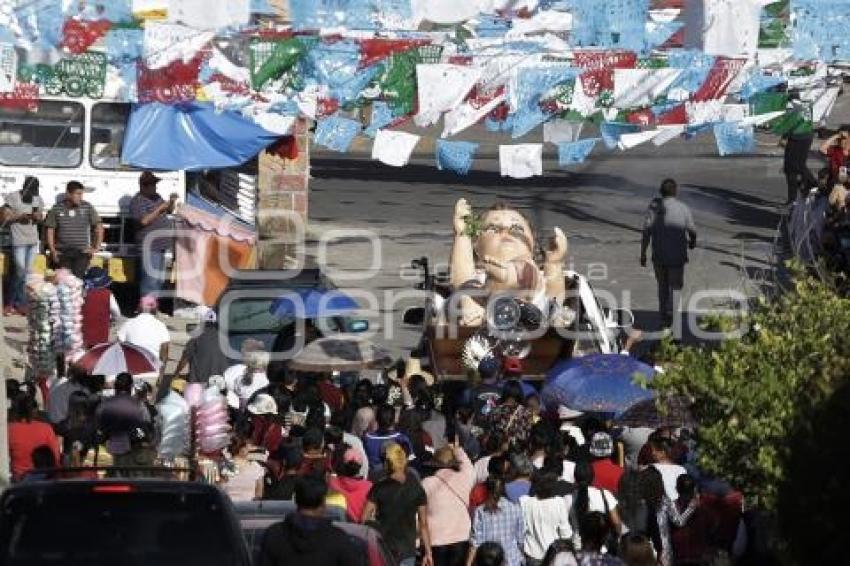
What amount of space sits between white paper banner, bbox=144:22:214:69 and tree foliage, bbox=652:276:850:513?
37.5ft

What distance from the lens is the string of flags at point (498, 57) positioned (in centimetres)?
2330

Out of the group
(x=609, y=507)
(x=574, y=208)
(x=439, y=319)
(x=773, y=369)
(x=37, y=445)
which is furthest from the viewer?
(x=574, y=208)

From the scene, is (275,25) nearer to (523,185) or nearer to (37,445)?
(37,445)

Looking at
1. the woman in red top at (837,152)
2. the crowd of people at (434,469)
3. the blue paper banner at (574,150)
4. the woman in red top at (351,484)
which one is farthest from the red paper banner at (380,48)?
the woman in red top at (351,484)

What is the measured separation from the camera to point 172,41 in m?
23.8

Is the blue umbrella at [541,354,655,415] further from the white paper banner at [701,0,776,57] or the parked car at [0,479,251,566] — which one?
the parked car at [0,479,251,566]

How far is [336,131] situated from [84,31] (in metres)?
2.72

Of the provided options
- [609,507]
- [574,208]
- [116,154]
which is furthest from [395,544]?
[574,208]

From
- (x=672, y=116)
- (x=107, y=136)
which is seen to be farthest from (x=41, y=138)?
(x=672, y=116)

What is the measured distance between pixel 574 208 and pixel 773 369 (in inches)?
911

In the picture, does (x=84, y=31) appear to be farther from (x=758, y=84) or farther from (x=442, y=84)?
(x=758, y=84)

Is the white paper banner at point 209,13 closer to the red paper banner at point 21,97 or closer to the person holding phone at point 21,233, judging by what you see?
the red paper banner at point 21,97

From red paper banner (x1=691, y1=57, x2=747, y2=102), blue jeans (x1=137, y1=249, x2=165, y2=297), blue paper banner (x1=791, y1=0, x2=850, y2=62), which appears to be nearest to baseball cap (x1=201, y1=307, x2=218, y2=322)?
blue jeans (x1=137, y1=249, x2=165, y2=297)

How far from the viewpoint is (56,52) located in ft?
78.6
